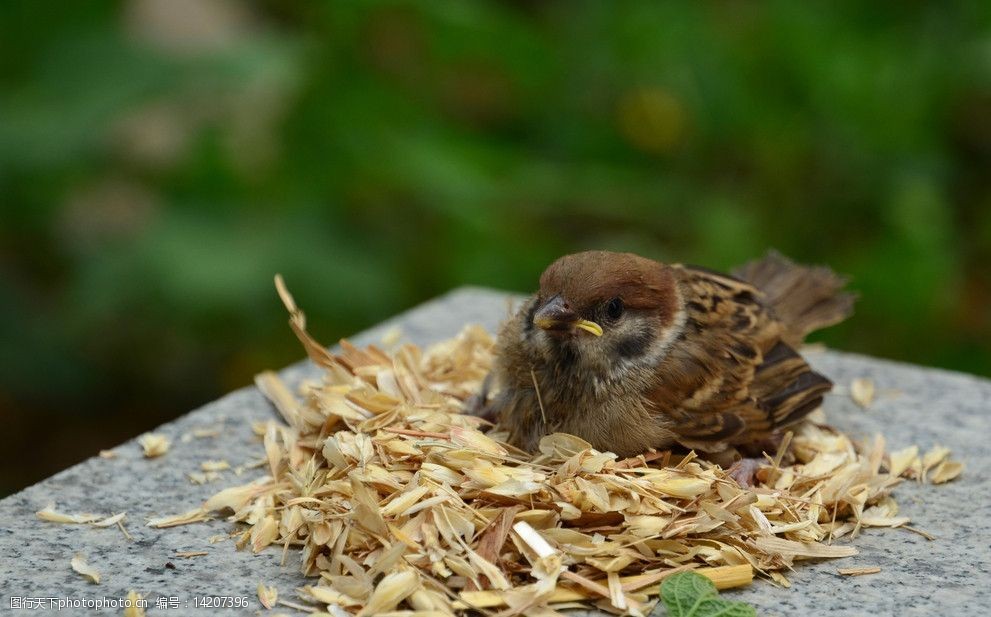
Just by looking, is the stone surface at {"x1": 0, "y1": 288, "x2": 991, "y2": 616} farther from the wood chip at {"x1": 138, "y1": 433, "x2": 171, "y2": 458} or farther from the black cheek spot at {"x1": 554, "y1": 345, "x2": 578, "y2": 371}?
the black cheek spot at {"x1": 554, "y1": 345, "x2": 578, "y2": 371}

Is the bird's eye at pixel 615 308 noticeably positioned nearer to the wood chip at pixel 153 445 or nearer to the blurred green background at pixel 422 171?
the wood chip at pixel 153 445

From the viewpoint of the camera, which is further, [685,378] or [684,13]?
[684,13]

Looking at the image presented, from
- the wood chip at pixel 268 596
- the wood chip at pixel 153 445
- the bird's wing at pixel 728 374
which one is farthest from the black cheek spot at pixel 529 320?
the wood chip at pixel 153 445

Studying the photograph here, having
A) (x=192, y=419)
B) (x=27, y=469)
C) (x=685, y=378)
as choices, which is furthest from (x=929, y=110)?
(x=27, y=469)

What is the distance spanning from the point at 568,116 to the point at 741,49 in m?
0.88

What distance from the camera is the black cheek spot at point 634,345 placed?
9.39 feet

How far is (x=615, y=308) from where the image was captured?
9.23 feet

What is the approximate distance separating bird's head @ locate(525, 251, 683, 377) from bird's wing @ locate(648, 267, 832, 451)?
3.0 inches

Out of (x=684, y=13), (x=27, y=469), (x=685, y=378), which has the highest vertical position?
(x=684, y=13)

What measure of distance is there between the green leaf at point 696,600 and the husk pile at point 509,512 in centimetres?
5

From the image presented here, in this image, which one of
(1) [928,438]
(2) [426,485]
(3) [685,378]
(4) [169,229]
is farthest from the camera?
(4) [169,229]

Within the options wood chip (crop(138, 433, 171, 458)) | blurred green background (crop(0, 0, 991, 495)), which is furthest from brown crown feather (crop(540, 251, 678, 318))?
blurred green background (crop(0, 0, 991, 495))

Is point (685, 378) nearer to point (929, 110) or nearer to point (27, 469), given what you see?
point (929, 110)

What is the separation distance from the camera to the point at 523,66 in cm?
556
